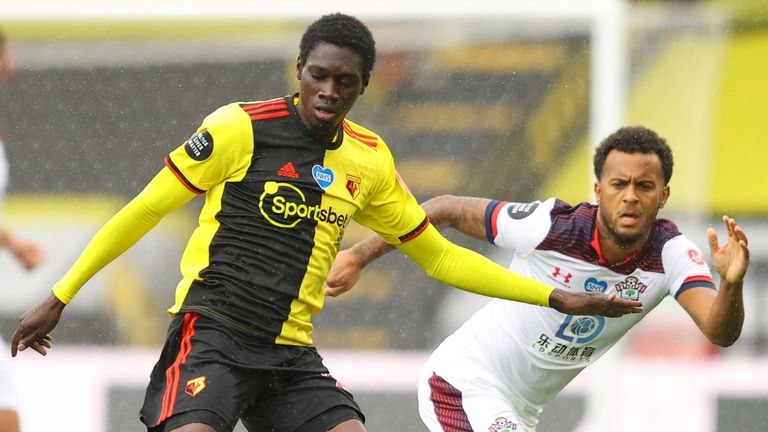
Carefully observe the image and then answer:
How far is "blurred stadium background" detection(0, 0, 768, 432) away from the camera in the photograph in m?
7.92

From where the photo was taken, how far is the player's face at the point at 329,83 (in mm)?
3496

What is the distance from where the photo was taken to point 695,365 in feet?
26.2

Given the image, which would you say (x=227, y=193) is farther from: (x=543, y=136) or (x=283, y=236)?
(x=543, y=136)

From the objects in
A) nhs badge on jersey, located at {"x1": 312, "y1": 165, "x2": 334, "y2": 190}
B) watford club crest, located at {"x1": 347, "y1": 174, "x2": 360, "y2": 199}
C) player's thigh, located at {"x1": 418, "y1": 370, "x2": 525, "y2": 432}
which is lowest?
player's thigh, located at {"x1": 418, "y1": 370, "x2": 525, "y2": 432}

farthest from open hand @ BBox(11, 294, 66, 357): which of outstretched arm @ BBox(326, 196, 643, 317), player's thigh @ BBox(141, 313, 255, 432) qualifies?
outstretched arm @ BBox(326, 196, 643, 317)

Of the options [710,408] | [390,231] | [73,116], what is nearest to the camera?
[390,231]

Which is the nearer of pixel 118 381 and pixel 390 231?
pixel 390 231

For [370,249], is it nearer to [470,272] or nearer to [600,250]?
[470,272]

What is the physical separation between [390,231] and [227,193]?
561 mm

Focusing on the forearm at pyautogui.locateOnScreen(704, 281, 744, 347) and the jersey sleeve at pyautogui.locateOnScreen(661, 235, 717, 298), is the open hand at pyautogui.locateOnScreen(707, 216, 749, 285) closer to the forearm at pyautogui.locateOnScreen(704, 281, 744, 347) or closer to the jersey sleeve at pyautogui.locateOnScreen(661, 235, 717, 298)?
the forearm at pyautogui.locateOnScreen(704, 281, 744, 347)

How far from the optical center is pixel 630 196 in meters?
4.00

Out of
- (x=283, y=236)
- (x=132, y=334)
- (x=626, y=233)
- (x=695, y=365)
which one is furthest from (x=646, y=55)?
(x=283, y=236)

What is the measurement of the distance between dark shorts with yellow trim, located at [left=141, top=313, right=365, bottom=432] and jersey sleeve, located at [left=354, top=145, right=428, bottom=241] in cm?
44

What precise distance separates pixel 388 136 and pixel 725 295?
4.54m
